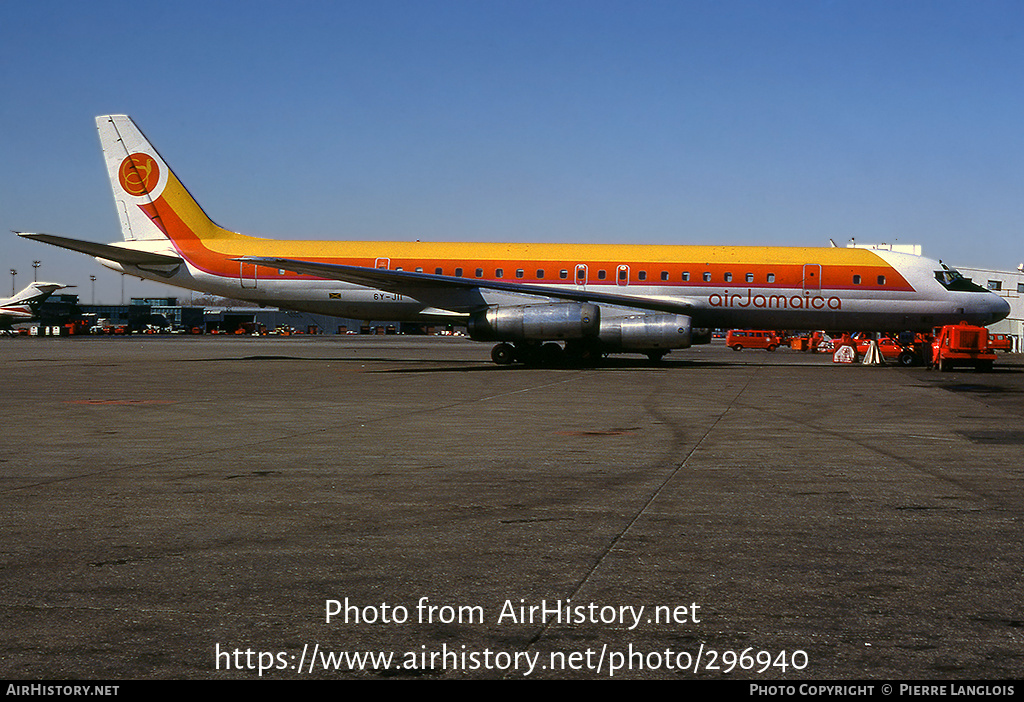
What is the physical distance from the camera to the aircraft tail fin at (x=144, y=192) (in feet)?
114

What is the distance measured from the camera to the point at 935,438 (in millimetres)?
12914

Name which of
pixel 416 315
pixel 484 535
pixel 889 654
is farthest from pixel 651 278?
pixel 889 654

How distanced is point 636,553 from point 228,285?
98.7ft

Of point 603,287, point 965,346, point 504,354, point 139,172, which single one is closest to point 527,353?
point 504,354

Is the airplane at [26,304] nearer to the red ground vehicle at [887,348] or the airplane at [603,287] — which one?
the airplane at [603,287]

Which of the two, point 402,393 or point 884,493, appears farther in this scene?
point 402,393

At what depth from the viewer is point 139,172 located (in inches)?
1380

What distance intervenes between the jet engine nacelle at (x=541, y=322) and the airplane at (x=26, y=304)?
77.8 m

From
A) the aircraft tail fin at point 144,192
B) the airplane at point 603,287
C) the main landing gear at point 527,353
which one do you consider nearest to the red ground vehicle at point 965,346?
the airplane at point 603,287

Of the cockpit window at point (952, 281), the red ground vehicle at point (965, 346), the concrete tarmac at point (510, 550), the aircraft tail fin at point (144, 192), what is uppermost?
the aircraft tail fin at point (144, 192)

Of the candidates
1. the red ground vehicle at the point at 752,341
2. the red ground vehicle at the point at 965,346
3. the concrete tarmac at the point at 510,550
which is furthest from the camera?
the red ground vehicle at the point at 752,341

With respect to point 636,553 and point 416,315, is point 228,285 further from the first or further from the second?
point 636,553

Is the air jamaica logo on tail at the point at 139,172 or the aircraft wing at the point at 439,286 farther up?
the air jamaica logo on tail at the point at 139,172

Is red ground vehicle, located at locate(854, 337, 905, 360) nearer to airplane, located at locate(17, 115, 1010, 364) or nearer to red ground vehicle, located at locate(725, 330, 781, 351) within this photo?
airplane, located at locate(17, 115, 1010, 364)
